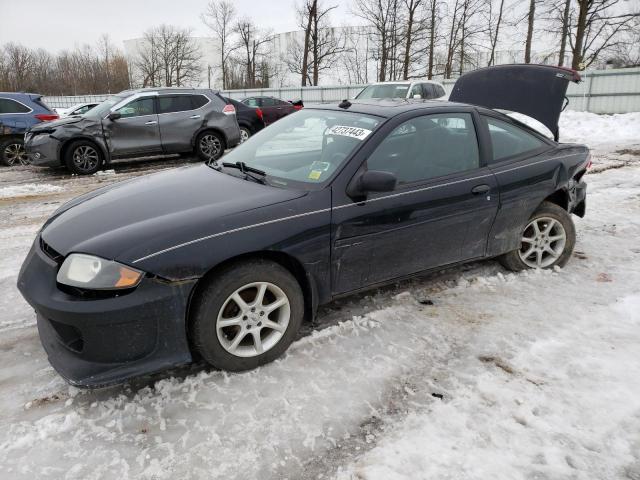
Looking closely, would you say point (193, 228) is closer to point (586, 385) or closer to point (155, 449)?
point (155, 449)

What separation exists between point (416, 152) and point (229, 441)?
2263 millimetres

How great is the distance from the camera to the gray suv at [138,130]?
9453 mm

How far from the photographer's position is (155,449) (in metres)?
2.29

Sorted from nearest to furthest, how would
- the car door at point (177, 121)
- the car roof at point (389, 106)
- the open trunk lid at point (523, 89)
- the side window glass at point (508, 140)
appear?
1. the car roof at point (389, 106)
2. the side window glass at point (508, 140)
3. the open trunk lid at point (523, 89)
4. the car door at point (177, 121)

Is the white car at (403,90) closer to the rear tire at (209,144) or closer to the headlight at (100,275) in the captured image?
the rear tire at (209,144)

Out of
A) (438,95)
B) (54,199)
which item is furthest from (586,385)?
(438,95)

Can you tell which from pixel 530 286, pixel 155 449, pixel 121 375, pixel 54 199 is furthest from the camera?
pixel 54 199

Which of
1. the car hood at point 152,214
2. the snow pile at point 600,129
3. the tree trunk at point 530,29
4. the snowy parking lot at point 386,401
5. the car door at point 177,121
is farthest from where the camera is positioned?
the tree trunk at point 530,29

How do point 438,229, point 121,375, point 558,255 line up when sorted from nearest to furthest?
point 121,375 < point 438,229 < point 558,255

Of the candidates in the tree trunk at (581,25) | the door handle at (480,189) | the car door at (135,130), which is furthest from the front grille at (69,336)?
the tree trunk at (581,25)

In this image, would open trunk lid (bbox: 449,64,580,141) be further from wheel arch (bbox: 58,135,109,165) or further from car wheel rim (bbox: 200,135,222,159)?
wheel arch (bbox: 58,135,109,165)

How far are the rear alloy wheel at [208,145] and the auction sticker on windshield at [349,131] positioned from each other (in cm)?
766

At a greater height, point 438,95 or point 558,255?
point 438,95

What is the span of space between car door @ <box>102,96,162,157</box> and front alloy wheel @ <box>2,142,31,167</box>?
108 inches
